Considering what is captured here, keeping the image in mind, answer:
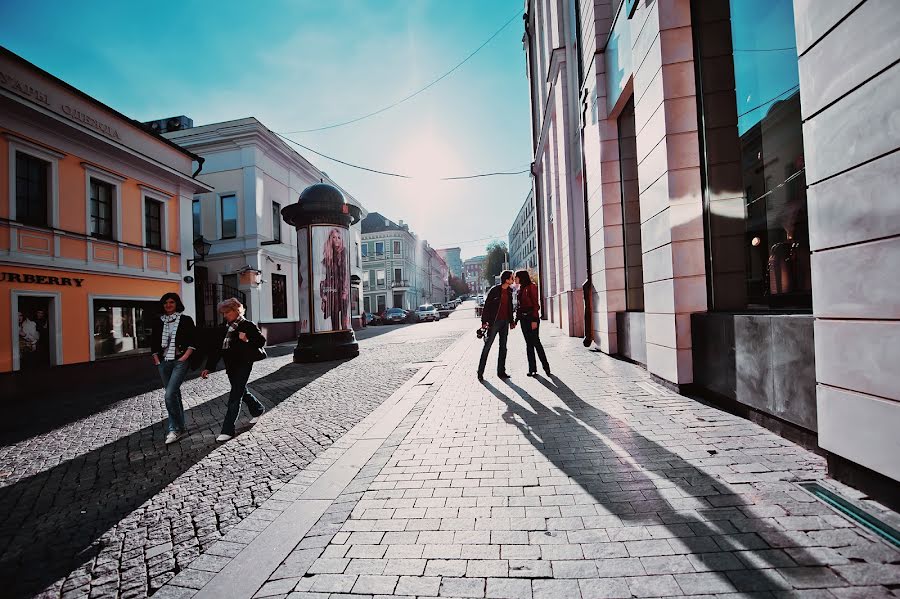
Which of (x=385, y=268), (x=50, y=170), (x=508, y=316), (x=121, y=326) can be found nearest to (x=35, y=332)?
(x=121, y=326)

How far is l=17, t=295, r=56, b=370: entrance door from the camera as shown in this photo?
9.68 metres

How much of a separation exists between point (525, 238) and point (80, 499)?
65.0 meters

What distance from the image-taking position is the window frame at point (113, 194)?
11.3 meters

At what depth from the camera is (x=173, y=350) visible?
16.0ft

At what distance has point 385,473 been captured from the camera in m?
3.40

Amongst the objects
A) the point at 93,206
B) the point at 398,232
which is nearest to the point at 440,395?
the point at 93,206

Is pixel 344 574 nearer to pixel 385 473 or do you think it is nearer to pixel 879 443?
pixel 385 473

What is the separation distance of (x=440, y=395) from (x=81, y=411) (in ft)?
18.5

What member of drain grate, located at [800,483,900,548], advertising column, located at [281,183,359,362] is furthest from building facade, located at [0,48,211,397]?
drain grate, located at [800,483,900,548]

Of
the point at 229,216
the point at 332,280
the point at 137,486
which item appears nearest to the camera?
the point at 137,486

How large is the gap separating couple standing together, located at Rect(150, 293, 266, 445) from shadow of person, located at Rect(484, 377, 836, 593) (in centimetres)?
327

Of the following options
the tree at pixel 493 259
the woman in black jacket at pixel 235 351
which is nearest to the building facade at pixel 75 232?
the woman in black jacket at pixel 235 351

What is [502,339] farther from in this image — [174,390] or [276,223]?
[276,223]

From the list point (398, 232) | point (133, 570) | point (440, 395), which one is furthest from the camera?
point (398, 232)
